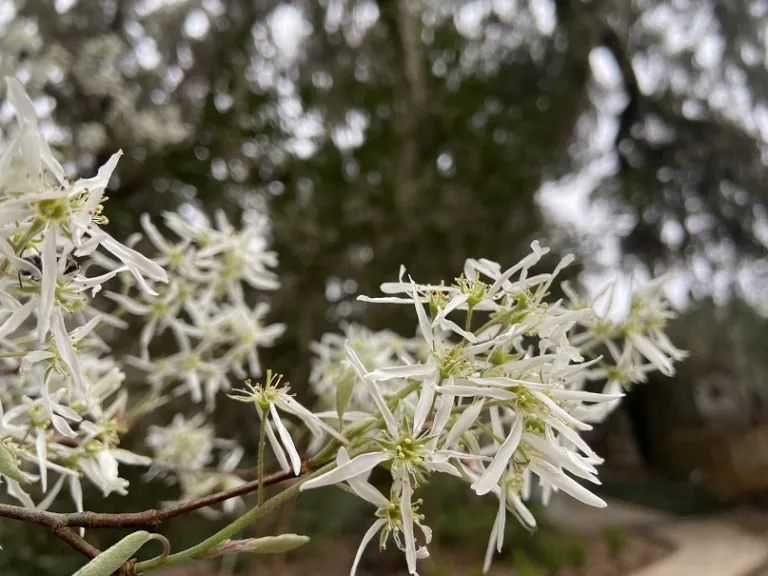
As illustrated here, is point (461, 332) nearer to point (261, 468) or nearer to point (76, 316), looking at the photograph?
point (261, 468)

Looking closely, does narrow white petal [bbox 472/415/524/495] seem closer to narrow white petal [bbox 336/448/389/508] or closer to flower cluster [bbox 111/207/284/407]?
narrow white petal [bbox 336/448/389/508]

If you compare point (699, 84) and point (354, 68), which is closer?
point (354, 68)

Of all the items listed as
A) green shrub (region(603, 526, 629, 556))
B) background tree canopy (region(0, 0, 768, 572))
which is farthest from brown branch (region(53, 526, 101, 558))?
green shrub (region(603, 526, 629, 556))

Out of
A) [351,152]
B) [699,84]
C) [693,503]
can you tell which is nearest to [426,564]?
[351,152]

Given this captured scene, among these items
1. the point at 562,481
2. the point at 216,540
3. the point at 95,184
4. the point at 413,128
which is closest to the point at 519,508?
the point at 562,481

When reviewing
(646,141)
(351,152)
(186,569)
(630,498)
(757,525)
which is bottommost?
(630,498)

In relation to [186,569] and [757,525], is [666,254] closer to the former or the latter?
[757,525]

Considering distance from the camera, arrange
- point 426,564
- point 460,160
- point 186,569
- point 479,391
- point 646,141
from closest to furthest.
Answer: point 479,391 → point 186,569 → point 426,564 → point 460,160 → point 646,141
